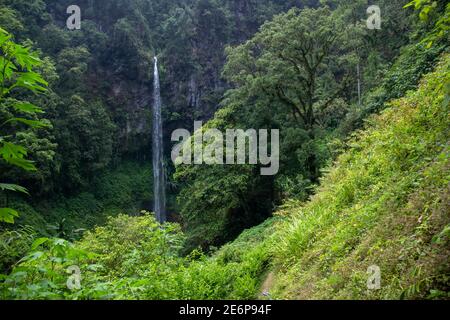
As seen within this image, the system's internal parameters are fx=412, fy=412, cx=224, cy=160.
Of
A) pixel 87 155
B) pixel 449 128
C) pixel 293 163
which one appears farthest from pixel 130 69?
pixel 449 128

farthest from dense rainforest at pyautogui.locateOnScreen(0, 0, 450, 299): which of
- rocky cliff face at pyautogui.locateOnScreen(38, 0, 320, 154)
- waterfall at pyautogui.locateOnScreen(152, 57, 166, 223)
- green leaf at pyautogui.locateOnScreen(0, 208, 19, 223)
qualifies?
waterfall at pyautogui.locateOnScreen(152, 57, 166, 223)

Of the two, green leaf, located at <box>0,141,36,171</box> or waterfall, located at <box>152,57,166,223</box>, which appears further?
waterfall, located at <box>152,57,166,223</box>

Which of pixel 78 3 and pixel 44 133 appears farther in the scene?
pixel 78 3

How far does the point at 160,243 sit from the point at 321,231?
3448mm

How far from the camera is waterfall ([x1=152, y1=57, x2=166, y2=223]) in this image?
127 ft

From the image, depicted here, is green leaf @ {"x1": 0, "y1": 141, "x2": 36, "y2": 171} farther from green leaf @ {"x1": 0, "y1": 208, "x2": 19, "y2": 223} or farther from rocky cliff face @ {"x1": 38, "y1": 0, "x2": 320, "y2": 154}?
rocky cliff face @ {"x1": 38, "y1": 0, "x2": 320, "y2": 154}

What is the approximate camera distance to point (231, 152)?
61.3ft

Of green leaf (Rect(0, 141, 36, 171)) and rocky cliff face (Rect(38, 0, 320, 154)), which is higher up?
rocky cliff face (Rect(38, 0, 320, 154))

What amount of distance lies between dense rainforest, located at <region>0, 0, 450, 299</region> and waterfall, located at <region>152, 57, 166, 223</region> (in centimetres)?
94

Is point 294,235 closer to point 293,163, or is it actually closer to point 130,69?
point 293,163

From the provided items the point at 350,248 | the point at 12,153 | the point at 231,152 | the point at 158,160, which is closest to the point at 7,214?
the point at 12,153

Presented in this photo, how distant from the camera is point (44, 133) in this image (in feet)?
99.8

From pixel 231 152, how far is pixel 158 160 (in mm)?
23441

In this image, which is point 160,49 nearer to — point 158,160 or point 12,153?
point 158,160
